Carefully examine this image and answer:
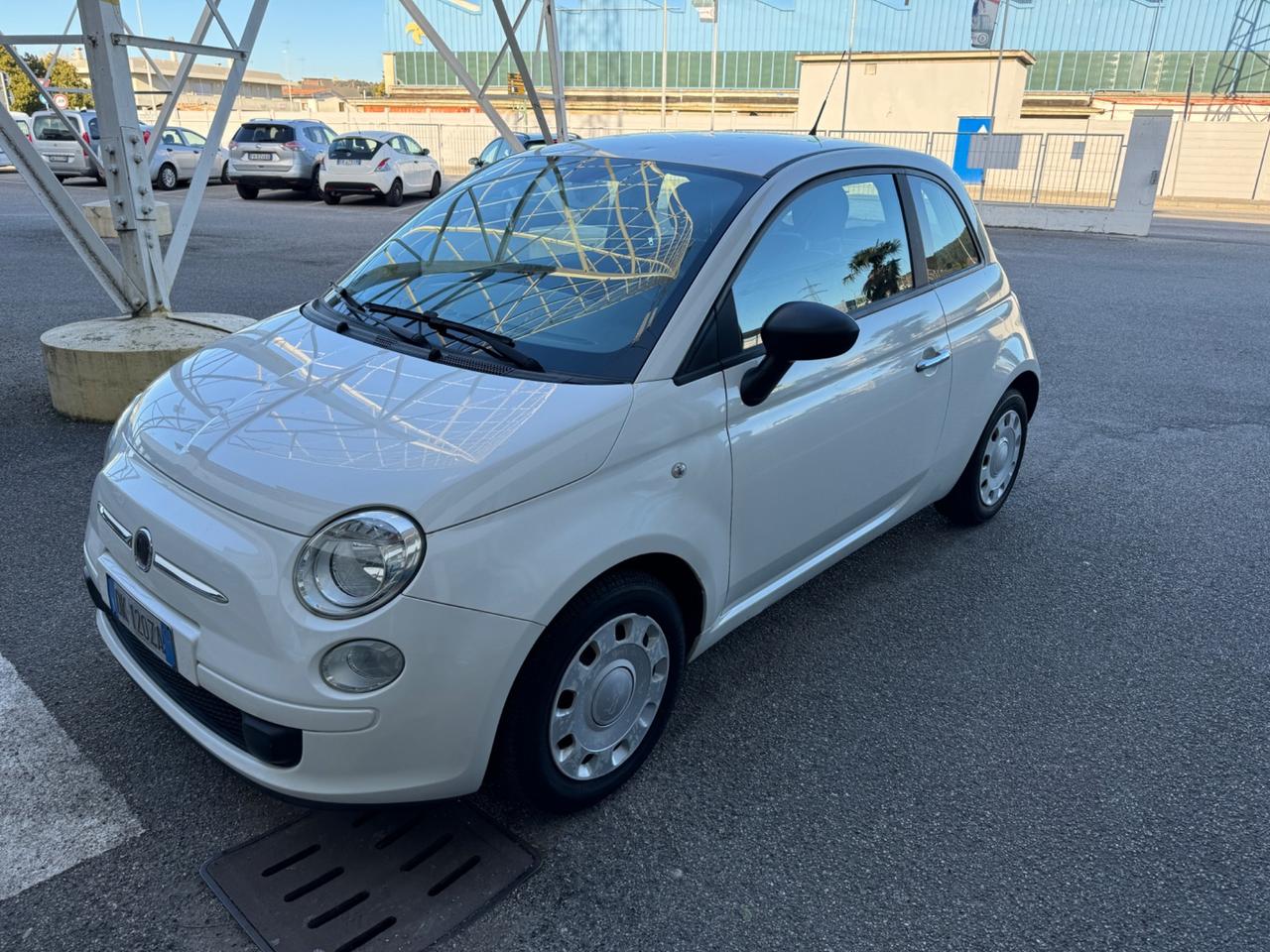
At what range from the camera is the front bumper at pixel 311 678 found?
2.10 m

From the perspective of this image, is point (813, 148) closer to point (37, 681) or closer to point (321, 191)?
point (37, 681)

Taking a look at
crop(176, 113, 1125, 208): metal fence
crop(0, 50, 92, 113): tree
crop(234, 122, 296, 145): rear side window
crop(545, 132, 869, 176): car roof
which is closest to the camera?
crop(545, 132, 869, 176): car roof

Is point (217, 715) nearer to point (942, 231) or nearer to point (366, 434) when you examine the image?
point (366, 434)

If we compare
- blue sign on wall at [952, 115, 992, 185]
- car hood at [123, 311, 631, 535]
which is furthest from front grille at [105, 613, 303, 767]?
blue sign on wall at [952, 115, 992, 185]

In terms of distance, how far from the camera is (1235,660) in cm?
352

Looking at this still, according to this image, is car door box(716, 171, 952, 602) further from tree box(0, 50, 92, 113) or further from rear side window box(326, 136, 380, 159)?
tree box(0, 50, 92, 113)

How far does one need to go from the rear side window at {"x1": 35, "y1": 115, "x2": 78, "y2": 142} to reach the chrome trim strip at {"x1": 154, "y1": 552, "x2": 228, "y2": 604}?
23566 mm

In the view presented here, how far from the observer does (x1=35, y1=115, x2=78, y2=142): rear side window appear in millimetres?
21422

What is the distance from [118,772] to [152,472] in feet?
3.02

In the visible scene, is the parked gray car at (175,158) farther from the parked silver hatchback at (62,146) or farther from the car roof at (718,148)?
the car roof at (718,148)

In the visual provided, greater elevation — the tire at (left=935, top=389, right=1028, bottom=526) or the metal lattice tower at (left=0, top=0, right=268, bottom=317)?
the metal lattice tower at (left=0, top=0, right=268, bottom=317)

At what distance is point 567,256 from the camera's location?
10.0ft

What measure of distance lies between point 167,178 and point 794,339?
23174 millimetres

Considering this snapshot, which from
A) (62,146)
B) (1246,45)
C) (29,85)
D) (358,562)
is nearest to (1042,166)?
(358,562)
